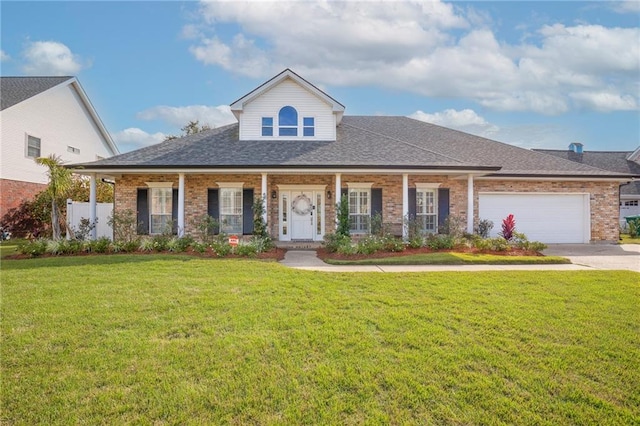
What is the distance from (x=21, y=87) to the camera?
19.0 metres

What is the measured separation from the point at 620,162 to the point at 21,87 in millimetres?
41541

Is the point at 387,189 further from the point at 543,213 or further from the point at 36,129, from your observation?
the point at 36,129

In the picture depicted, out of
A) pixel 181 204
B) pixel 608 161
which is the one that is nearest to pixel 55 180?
pixel 181 204

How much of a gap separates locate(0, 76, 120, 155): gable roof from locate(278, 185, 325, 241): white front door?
1503 cm

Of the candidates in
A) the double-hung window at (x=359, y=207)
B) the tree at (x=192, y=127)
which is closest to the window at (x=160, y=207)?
the double-hung window at (x=359, y=207)

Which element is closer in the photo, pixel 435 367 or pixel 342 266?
pixel 435 367

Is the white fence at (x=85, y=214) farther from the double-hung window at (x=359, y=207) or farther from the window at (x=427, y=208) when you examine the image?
the window at (x=427, y=208)

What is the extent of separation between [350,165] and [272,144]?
13.1 feet

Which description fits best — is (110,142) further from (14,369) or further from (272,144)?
(14,369)

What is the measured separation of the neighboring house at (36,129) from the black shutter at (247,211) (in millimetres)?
12527

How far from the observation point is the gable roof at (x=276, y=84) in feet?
47.9

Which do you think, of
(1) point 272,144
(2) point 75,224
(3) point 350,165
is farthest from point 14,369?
(2) point 75,224

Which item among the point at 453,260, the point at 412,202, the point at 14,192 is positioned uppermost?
the point at 14,192

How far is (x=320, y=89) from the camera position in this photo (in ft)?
48.6
